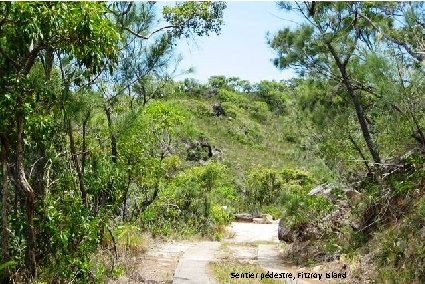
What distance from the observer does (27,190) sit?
6.20m

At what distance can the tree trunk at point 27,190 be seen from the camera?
594 centimetres

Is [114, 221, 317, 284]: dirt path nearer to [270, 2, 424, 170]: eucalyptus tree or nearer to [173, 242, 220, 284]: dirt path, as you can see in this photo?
[173, 242, 220, 284]: dirt path

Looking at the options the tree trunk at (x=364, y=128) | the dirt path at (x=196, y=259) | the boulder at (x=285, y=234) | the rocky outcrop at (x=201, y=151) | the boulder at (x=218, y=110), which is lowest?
the dirt path at (x=196, y=259)

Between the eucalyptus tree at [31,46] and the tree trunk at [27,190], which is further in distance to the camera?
the tree trunk at [27,190]

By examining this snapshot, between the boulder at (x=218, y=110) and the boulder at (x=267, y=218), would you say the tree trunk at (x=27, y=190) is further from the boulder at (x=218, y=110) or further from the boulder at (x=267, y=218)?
the boulder at (x=218, y=110)

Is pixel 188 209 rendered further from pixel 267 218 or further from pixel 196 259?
pixel 267 218

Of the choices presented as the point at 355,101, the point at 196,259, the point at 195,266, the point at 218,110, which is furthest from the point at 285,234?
the point at 218,110

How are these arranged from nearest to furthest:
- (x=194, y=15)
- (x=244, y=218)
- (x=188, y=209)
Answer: (x=194, y=15) → (x=188, y=209) → (x=244, y=218)

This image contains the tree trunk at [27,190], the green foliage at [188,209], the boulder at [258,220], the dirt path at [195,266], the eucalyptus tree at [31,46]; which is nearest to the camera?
the eucalyptus tree at [31,46]

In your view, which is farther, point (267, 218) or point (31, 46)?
point (267, 218)

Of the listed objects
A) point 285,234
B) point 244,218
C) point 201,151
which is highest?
point 201,151

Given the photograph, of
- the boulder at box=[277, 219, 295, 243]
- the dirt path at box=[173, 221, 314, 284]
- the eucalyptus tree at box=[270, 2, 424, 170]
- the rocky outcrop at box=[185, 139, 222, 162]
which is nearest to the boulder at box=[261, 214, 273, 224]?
the dirt path at box=[173, 221, 314, 284]

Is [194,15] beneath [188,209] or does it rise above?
above

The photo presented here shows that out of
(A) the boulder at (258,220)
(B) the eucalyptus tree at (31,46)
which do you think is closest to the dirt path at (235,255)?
(B) the eucalyptus tree at (31,46)
